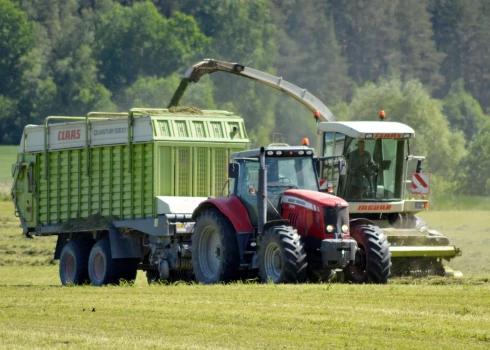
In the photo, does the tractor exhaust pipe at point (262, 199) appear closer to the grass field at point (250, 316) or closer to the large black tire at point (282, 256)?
the large black tire at point (282, 256)

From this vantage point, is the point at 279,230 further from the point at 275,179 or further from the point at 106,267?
the point at 106,267

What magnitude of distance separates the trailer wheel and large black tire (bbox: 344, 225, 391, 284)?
5.14 meters

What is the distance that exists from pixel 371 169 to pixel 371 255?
354cm

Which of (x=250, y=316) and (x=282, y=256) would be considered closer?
(x=250, y=316)

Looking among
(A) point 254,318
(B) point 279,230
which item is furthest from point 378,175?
(A) point 254,318

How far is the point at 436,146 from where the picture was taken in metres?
69.1

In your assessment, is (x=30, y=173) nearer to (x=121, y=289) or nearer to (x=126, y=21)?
(x=121, y=289)

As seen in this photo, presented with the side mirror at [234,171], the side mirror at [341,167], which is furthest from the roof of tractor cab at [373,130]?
the side mirror at [234,171]

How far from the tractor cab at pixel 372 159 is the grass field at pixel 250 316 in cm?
231

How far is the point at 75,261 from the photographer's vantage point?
77.3 feet

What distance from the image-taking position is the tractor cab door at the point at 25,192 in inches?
973

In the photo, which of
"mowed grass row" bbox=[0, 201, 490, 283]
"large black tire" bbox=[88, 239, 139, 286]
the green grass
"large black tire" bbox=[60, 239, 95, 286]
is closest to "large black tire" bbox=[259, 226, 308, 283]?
"large black tire" bbox=[88, 239, 139, 286]

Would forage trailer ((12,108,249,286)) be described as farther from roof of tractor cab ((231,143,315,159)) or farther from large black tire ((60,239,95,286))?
roof of tractor cab ((231,143,315,159))

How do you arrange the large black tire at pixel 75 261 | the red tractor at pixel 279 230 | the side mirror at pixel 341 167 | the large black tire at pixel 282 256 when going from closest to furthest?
the large black tire at pixel 282 256 < the red tractor at pixel 279 230 < the side mirror at pixel 341 167 < the large black tire at pixel 75 261
